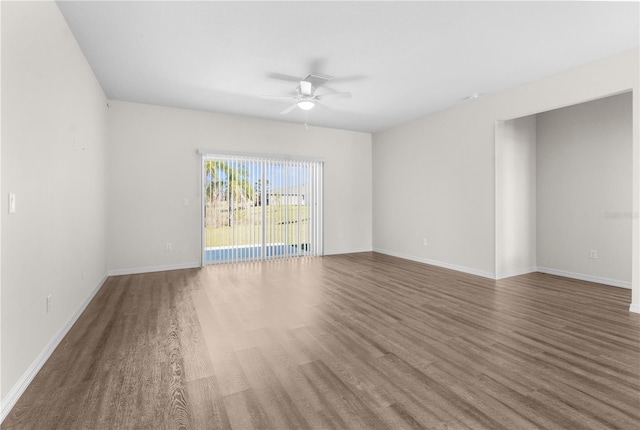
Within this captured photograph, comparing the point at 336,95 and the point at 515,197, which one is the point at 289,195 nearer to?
the point at 336,95

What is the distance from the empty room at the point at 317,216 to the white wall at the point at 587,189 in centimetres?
3

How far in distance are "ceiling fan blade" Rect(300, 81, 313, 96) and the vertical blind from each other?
226 centimetres

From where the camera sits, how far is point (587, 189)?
468cm

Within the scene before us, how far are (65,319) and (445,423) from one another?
10.4ft

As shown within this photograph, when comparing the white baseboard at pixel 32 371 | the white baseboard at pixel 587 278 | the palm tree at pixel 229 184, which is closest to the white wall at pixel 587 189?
the white baseboard at pixel 587 278

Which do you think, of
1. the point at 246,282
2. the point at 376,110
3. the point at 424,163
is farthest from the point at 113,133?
the point at 424,163

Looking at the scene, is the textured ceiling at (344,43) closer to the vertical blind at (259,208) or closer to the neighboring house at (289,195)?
the vertical blind at (259,208)

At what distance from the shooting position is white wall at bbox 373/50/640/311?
3631mm

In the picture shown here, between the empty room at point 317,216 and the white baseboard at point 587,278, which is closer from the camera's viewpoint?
the empty room at point 317,216

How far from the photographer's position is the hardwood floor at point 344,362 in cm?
169

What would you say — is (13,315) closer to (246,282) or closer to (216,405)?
(216,405)

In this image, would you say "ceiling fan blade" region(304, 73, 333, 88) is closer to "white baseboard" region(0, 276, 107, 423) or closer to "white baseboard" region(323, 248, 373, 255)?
"white baseboard" region(0, 276, 107, 423)

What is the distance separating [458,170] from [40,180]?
5.43 metres

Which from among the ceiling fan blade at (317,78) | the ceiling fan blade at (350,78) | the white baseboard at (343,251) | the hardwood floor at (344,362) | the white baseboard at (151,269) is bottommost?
the hardwood floor at (344,362)
